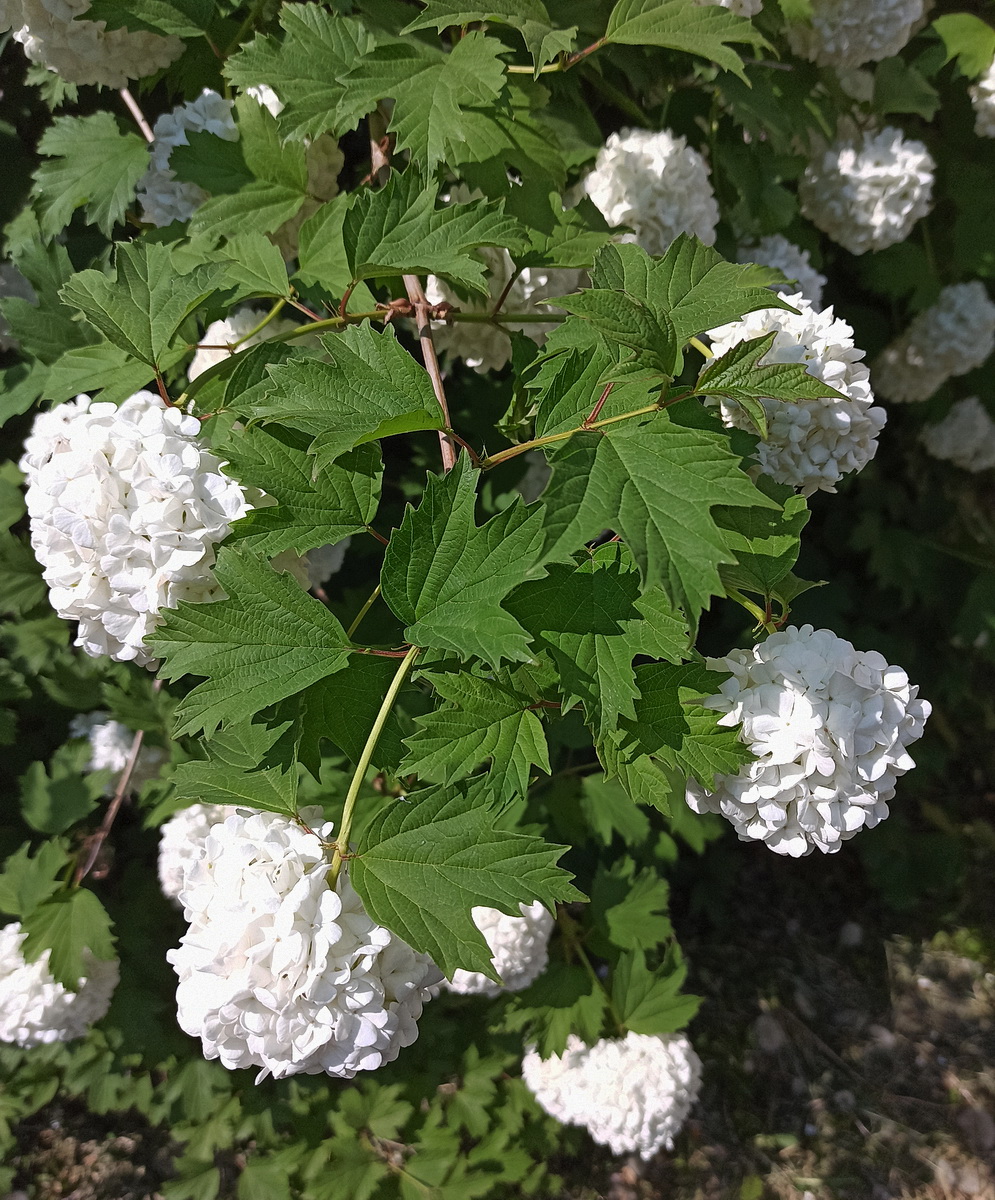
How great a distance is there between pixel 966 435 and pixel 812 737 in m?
2.97

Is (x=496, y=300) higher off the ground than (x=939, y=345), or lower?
higher

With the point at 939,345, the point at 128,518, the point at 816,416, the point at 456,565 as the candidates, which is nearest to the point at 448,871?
the point at 456,565

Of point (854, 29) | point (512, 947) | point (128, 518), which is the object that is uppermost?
point (854, 29)

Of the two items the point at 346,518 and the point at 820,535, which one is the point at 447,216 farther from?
the point at 820,535

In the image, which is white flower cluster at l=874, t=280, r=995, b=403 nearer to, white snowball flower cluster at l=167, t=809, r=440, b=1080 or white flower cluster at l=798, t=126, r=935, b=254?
white flower cluster at l=798, t=126, r=935, b=254

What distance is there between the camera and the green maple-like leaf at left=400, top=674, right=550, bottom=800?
123cm

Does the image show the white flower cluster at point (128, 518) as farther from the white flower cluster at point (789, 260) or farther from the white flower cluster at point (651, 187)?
the white flower cluster at point (789, 260)

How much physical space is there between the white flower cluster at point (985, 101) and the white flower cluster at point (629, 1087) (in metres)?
3.18

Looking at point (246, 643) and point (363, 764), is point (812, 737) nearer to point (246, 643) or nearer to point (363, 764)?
point (363, 764)

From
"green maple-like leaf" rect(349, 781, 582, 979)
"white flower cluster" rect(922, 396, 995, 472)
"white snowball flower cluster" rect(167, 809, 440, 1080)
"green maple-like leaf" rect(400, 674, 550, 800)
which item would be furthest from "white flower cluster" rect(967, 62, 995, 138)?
"white snowball flower cluster" rect(167, 809, 440, 1080)

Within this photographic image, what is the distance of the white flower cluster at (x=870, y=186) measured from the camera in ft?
8.39

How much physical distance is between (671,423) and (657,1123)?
7.33 ft

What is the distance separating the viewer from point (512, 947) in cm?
233

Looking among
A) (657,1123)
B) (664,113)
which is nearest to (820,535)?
(664,113)
